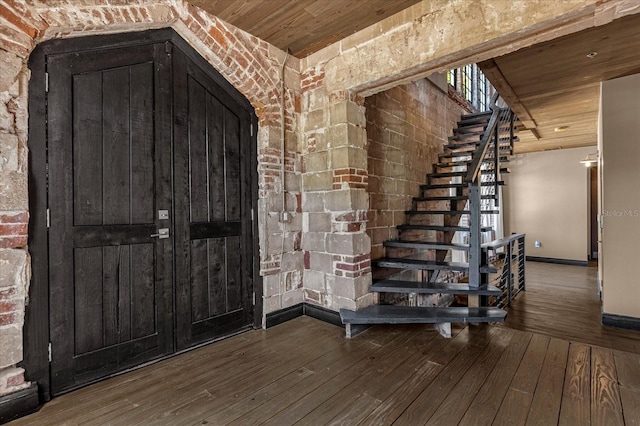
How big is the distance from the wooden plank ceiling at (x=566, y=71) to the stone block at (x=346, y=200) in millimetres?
2005

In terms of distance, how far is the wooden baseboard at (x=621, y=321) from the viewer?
136 inches

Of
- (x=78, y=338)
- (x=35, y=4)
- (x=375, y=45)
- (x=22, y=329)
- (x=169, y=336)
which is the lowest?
(x=169, y=336)

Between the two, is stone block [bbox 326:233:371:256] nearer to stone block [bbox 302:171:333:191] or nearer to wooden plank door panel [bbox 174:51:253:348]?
stone block [bbox 302:171:333:191]

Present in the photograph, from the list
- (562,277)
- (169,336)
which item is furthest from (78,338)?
(562,277)

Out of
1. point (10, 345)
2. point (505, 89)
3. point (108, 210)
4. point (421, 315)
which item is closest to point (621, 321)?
point (421, 315)

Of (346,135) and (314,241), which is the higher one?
(346,135)

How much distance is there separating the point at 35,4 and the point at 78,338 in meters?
2.07

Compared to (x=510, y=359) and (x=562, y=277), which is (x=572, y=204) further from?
(x=510, y=359)

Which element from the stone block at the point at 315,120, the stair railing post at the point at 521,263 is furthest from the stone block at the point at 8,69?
the stair railing post at the point at 521,263

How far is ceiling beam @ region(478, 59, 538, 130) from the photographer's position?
137 inches

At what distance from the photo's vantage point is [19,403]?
179 cm

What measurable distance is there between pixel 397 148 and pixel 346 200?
1.58 meters

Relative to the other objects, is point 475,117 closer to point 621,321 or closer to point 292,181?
point 621,321

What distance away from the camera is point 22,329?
184 cm
